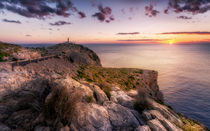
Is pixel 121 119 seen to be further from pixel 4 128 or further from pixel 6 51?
pixel 6 51

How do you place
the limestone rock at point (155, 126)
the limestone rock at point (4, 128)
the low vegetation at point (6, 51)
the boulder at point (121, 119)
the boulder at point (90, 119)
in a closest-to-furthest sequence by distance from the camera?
the limestone rock at point (4, 128) → the boulder at point (90, 119) → the boulder at point (121, 119) → the limestone rock at point (155, 126) → the low vegetation at point (6, 51)

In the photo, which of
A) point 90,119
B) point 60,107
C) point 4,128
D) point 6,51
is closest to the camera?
point 4,128

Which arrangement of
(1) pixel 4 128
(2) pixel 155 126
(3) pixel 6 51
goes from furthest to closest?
(3) pixel 6 51 → (2) pixel 155 126 → (1) pixel 4 128

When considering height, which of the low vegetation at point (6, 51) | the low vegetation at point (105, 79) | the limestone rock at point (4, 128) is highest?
the low vegetation at point (6, 51)

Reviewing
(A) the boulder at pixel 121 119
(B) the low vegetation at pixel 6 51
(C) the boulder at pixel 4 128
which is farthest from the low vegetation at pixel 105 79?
(B) the low vegetation at pixel 6 51

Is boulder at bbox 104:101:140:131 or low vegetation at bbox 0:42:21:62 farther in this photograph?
low vegetation at bbox 0:42:21:62

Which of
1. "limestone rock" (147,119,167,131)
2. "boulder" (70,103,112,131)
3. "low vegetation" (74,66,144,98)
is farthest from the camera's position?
"low vegetation" (74,66,144,98)

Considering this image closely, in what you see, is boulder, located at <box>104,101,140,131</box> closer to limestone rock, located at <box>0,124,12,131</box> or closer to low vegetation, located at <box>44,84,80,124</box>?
low vegetation, located at <box>44,84,80,124</box>

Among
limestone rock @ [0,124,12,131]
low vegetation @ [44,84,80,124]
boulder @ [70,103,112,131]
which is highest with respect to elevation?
low vegetation @ [44,84,80,124]

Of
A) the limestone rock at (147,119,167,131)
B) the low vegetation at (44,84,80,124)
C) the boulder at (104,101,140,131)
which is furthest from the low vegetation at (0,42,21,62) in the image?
the limestone rock at (147,119,167,131)

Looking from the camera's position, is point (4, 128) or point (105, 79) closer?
point (4, 128)

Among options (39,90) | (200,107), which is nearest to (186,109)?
(200,107)

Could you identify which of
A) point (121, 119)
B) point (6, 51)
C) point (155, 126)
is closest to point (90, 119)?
point (121, 119)

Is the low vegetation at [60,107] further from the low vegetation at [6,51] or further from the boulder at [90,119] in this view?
the low vegetation at [6,51]
